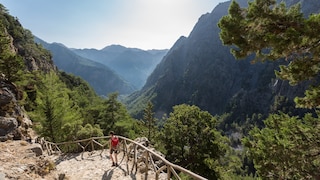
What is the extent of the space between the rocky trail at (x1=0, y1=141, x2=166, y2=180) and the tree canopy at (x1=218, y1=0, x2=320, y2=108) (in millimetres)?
6620

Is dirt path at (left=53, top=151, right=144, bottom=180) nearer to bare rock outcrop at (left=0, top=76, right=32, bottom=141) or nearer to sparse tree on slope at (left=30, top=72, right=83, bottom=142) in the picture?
bare rock outcrop at (left=0, top=76, right=32, bottom=141)

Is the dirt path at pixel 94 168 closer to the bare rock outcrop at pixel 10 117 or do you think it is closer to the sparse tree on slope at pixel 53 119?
the bare rock outcrop at pixel 10 117

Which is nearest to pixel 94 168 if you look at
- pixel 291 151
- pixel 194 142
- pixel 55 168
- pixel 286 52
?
pixel 55 168

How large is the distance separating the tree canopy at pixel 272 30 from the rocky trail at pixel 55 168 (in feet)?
21.7

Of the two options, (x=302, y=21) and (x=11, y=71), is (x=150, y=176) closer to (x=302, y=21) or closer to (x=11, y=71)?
(x=302, y=21)

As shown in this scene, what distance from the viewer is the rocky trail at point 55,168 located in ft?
30.3

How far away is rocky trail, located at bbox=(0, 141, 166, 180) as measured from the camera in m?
9.22

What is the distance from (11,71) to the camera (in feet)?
91.2

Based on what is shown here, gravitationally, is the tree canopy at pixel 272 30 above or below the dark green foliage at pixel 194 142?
above

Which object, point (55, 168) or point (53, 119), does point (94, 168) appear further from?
point (53, 119)

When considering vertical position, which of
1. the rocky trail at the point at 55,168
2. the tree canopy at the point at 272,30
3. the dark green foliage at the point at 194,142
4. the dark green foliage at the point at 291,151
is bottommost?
the dark green foliage at the point at 194,142

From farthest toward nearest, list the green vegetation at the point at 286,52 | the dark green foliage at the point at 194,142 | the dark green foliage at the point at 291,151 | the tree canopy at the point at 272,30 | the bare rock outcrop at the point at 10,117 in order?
the dark green foliage at the point at 194,142 < the bare rock outcrop at the point at 10,117 < the dark green foliage at the point at 291,151 < the green vegetation at the point at 286,52 < the tree canopy at the point at 272,30

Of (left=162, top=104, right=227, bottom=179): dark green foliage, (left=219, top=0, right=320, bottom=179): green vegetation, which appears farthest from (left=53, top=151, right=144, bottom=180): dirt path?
(left=162, top=104, right=227, bottom=179): dark green foliage

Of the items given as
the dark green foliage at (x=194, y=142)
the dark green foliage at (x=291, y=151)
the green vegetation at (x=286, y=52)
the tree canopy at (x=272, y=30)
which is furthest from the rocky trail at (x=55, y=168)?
the dark green foliage at (x=194, y=142)
